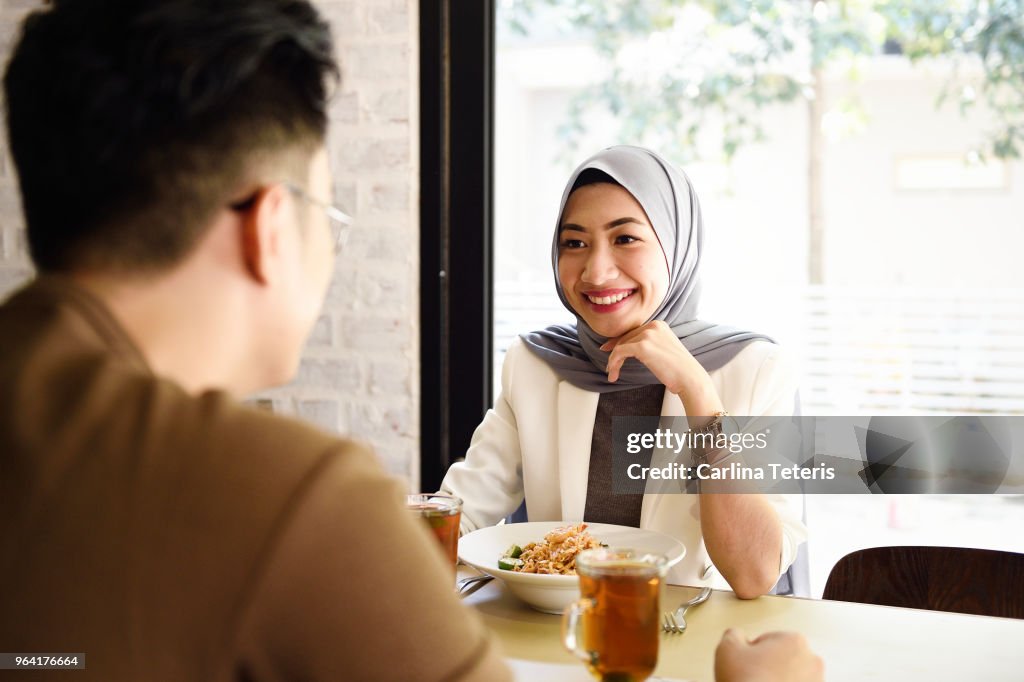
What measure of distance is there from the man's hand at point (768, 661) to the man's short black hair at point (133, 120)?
2.15ft

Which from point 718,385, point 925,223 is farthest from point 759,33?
point 718,385

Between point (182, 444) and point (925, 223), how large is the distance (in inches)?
84.0

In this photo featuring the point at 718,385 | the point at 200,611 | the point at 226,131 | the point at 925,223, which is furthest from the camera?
the point at 925,223

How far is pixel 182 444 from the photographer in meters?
0.55

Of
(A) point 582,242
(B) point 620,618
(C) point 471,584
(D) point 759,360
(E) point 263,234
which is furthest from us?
(A) point 582,242

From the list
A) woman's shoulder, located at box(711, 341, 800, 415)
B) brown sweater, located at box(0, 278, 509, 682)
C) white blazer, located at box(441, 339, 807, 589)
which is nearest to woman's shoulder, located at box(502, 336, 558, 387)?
white blazer, located at box(441, 339, 807, 589)

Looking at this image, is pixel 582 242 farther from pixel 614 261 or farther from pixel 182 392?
pixel 182 392

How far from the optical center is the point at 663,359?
1631 mm

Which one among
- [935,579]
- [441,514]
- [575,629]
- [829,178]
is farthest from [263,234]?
[829,178]

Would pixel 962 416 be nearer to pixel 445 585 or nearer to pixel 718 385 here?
pixel 718 385

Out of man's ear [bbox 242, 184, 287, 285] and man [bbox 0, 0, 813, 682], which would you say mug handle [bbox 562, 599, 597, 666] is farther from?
man's ear [bbox 242, 184, 287, 285]

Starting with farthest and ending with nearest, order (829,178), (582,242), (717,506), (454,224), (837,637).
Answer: (454,224), (829,178), (582,242), (717,506), (837,637)

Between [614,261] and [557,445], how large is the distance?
1.22 feet

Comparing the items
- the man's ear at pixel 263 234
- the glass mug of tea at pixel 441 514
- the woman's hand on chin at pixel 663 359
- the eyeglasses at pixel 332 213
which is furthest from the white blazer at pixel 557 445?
the man's ear at pixel 263 234
